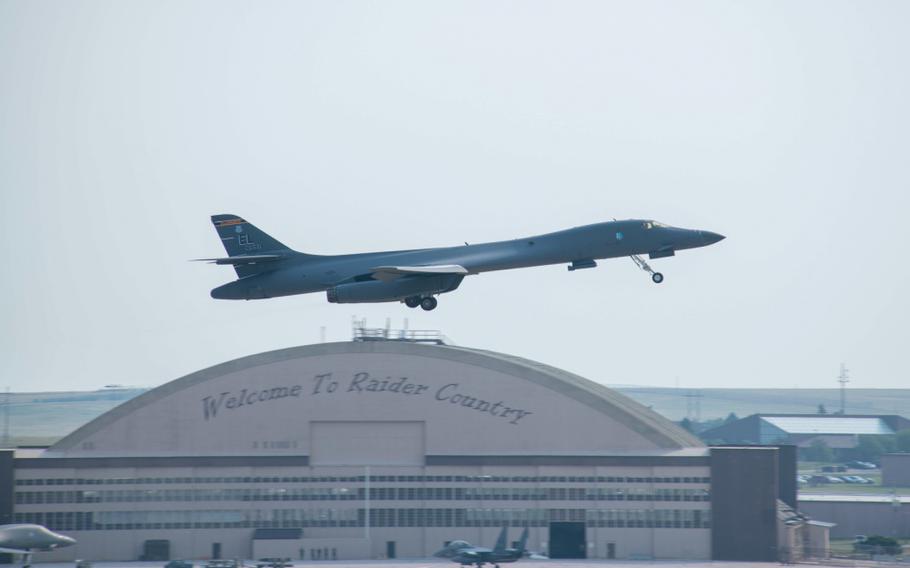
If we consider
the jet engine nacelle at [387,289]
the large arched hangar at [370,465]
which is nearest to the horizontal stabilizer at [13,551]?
the large arched hangar at [370,465]

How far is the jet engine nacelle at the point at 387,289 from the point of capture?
51938 mm

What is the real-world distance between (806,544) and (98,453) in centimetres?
3685

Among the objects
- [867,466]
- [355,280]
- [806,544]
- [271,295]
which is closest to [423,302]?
[355,280]

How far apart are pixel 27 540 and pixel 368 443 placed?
53.9ft

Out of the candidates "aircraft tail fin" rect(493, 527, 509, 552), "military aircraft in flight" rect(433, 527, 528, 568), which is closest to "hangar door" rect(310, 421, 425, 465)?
"military aircraft in flight" rect(433, 527, 528, 568)

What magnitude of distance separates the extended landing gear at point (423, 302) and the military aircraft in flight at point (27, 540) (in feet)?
63.1

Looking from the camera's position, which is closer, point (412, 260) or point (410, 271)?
point (410, 271)

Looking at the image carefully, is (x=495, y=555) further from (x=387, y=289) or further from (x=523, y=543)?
(x=387, y=289)

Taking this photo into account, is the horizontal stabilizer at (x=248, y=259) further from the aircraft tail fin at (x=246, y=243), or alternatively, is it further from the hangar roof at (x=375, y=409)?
the hangar roof at (x=375, y=409)

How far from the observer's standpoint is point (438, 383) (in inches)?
2437

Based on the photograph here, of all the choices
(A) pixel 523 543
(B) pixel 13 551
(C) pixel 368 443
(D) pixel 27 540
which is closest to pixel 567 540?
(A) pixel 523 543

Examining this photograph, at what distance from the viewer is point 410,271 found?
50.9 metres

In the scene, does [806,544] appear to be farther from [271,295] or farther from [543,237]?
[271,295]

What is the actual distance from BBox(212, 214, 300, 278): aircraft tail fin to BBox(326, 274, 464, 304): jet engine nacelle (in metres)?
2.79
